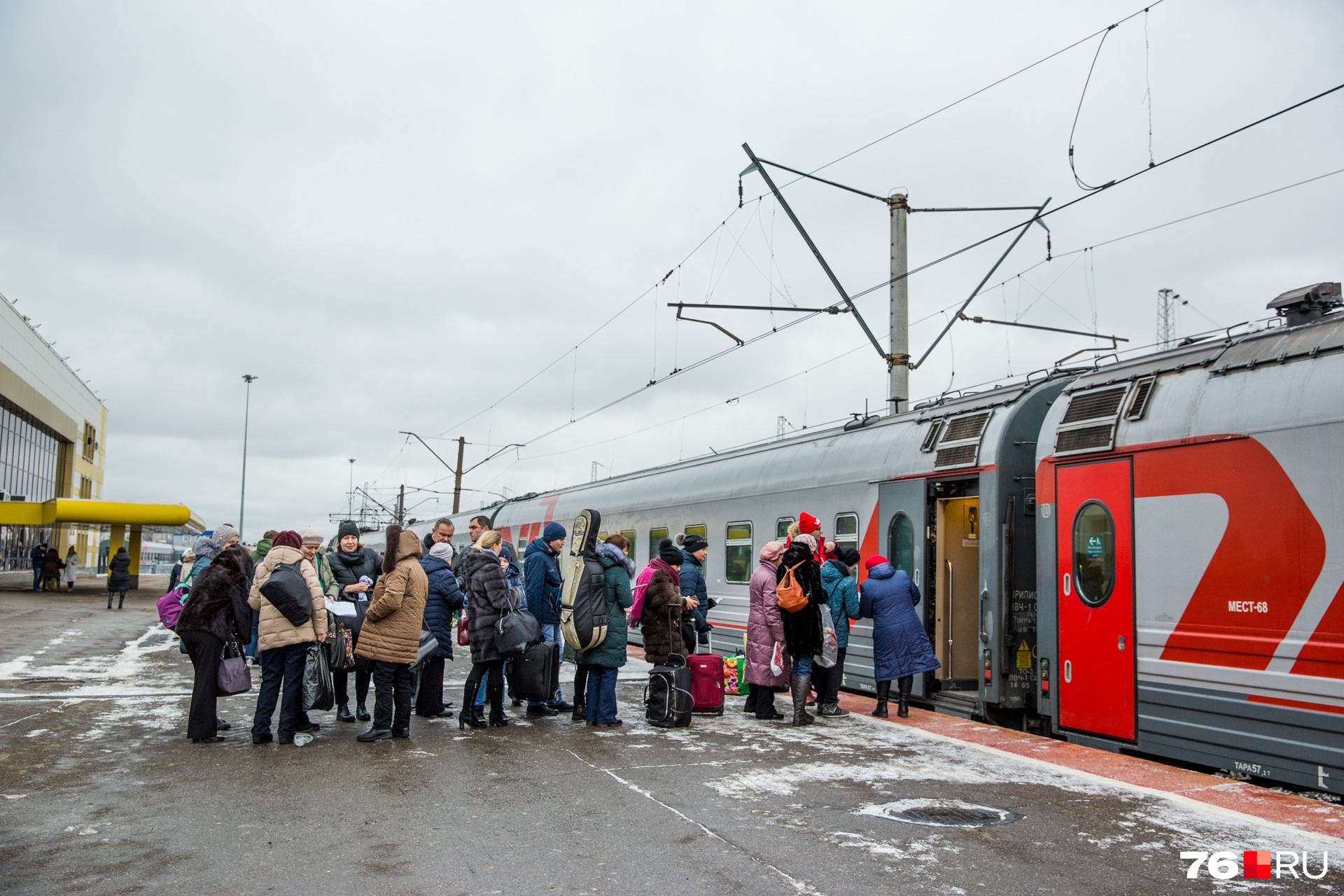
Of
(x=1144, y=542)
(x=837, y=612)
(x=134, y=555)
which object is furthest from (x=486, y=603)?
(x=134, y=555)

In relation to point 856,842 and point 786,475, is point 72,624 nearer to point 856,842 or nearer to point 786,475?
point 786,475

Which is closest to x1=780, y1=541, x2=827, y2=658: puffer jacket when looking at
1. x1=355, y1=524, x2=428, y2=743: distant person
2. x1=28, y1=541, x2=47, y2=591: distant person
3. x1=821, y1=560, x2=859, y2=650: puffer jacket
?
x1=821, y1=560, x2=859, y2=650: puffer jacket

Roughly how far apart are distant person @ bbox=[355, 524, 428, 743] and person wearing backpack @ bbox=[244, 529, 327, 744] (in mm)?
407

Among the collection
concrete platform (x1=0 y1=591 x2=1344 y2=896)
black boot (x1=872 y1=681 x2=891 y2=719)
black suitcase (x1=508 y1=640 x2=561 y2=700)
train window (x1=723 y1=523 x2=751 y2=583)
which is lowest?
concrete platform (x1=0 y1=591 x2=1344 y2=896)

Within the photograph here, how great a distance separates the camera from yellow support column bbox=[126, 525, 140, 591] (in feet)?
117

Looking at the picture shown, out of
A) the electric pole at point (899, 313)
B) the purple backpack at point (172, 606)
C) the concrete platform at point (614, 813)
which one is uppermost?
the electric pole at point (899, 313)

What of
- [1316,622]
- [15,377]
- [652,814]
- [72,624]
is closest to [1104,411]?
[1316,622]

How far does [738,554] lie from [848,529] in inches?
111

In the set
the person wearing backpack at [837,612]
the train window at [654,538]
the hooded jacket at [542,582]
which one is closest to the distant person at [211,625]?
the hooded jacket at [542,582]

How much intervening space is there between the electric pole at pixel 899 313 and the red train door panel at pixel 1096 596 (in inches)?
221

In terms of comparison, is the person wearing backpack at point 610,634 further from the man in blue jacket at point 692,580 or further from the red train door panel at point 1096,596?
the red train door panel at point 1096,596

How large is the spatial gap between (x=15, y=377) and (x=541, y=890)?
44111mm

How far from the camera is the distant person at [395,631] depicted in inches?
317

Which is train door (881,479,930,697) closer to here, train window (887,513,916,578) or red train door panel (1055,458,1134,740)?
train window (887,513,916,578)
